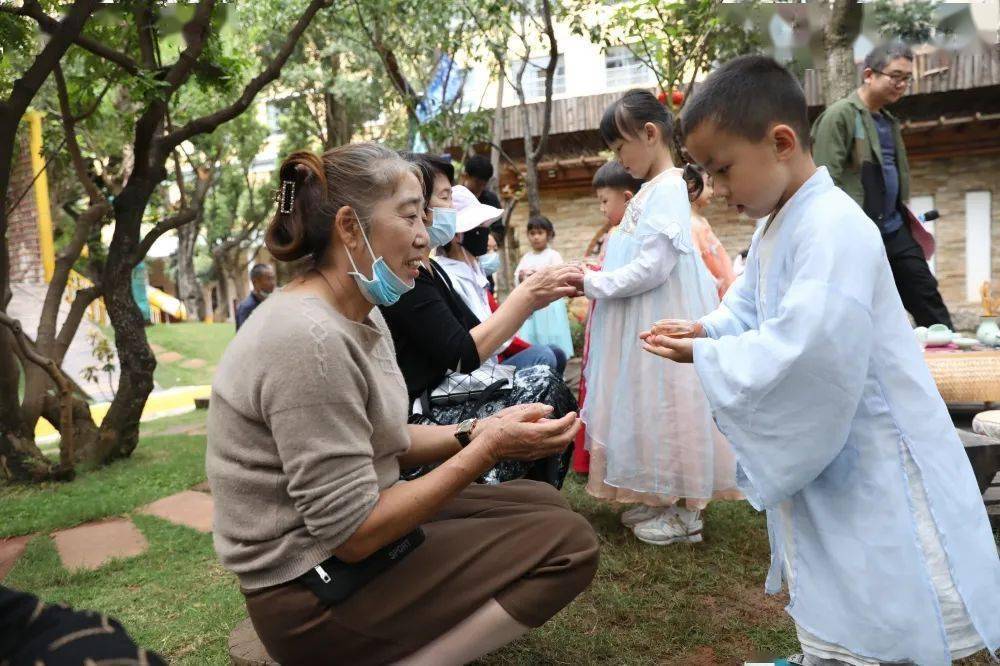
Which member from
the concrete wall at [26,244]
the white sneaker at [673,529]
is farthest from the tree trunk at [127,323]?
the concrete wall at [26,244]

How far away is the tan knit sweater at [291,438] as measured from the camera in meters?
1.67

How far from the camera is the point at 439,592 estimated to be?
1.92 m

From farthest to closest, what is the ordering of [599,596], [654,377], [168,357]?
[168,357]
[654,377]
[599,596]

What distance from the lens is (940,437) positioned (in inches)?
71.0

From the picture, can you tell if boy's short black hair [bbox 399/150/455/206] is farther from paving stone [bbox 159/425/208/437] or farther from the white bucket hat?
paving stone [bbox 159/425/208/437]

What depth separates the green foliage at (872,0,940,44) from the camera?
972cm

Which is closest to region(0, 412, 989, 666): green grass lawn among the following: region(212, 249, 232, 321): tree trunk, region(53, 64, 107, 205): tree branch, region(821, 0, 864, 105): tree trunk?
region(53, 64, 107, 205): tree branch

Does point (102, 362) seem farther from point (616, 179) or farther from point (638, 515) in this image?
point (638, 515)

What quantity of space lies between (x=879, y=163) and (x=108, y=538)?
15.6ft

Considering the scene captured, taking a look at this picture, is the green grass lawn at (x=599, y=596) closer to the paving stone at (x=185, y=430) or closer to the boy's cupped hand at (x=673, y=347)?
the boy's cupped hand at (x=673, y=347)

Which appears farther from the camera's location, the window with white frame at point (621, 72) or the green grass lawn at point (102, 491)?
the window with white frame at point (621, 72)

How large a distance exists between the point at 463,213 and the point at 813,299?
6.69 ft

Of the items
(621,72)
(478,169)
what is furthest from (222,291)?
(478,169)

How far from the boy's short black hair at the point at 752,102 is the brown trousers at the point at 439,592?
3.58ft
